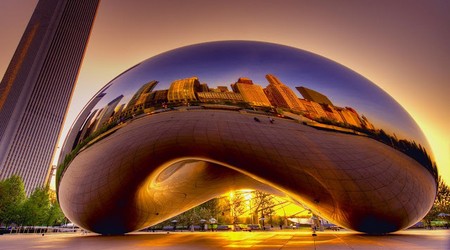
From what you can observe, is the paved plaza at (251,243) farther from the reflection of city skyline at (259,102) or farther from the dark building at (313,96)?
the dark building at (313,96)

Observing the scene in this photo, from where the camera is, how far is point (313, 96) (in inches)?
179

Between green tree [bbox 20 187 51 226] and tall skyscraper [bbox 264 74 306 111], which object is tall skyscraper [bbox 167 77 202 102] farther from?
green tree [bbox 20 187 51 226]

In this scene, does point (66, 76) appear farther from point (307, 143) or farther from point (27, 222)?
point (307, 143)

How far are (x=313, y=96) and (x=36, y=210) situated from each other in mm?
37067

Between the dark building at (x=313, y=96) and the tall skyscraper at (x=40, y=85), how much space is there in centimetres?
9407

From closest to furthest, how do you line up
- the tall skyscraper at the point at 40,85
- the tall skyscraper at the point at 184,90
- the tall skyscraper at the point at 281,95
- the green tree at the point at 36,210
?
the tall skyscraper at the point at 281,95
the tall skyscraper at the point at 184,90
the green tree at the point at 36,210
the tall skyscraper at the point at 40,85

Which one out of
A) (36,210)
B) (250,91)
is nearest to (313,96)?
(250,91)

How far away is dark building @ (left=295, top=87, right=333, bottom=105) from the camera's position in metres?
4.52

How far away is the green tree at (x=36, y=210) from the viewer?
31906 mm

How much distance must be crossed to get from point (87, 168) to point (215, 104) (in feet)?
9.45

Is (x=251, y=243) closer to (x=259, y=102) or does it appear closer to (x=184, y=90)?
(x=259, y=102)

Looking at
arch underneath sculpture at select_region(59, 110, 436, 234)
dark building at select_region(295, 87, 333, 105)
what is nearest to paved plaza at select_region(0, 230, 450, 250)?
arch underneath sculpture at select_region(59, 110, 436, 234)

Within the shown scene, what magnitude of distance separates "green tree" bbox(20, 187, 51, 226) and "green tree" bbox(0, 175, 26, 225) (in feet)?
2.13

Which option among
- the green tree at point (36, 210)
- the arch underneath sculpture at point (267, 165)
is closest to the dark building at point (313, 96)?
the arch underneath sculpture at point (267, 165)
